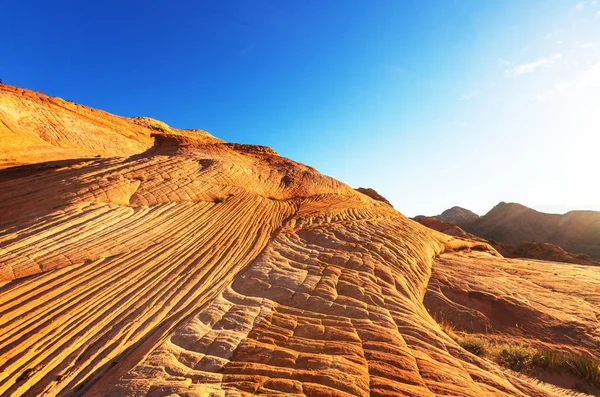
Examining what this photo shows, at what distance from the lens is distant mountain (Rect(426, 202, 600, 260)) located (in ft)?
111

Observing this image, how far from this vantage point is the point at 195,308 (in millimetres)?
5430

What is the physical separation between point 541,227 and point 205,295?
45885 millimetres

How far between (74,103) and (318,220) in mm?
29811

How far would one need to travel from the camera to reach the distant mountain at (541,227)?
3380cm

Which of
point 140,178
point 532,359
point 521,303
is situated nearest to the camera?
point 532,359

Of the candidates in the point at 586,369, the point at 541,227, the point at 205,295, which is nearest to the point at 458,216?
the point at 541,227

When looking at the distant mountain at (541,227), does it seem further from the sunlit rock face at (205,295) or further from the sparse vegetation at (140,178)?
the sparse vegetation at (140,178)

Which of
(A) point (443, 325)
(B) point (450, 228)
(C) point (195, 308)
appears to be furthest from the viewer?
(B) point (450, 228)

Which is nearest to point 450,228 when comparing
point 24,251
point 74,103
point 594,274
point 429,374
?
point 594,274

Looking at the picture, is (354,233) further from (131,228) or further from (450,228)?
(450,228)

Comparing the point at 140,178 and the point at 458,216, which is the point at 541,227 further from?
the point at 140,178

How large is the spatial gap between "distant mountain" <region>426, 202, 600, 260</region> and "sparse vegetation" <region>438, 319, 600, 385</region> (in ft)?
101

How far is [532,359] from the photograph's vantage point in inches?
204

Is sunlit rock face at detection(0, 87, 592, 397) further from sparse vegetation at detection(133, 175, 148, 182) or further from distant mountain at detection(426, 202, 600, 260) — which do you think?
distant mountain at detection(426, 202, 600, 260)
